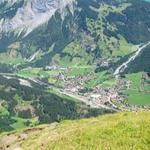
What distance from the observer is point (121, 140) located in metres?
47.3

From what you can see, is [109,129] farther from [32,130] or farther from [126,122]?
[32,130]

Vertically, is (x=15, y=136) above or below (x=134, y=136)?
below

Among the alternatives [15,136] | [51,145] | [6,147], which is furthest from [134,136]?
[15,136]

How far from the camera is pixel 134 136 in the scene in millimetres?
47562

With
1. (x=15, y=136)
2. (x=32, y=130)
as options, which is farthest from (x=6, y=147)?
(x=32, y=130)

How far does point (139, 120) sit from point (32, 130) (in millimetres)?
34138

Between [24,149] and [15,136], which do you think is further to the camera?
[15,136]

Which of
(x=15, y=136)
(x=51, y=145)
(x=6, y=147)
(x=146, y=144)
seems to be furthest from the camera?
(x=15, y=136)

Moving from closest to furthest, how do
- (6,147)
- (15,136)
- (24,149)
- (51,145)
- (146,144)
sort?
(146,144), (51,145), (24,149), (6,147), (15,136)

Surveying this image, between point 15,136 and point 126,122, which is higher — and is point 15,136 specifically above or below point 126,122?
below

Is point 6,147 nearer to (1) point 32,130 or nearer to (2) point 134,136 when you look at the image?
(1) point 32,130

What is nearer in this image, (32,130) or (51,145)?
(51,145)

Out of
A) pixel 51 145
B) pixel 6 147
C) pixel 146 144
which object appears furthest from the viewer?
pixel 6 147

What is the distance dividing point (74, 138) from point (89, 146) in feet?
13.0
